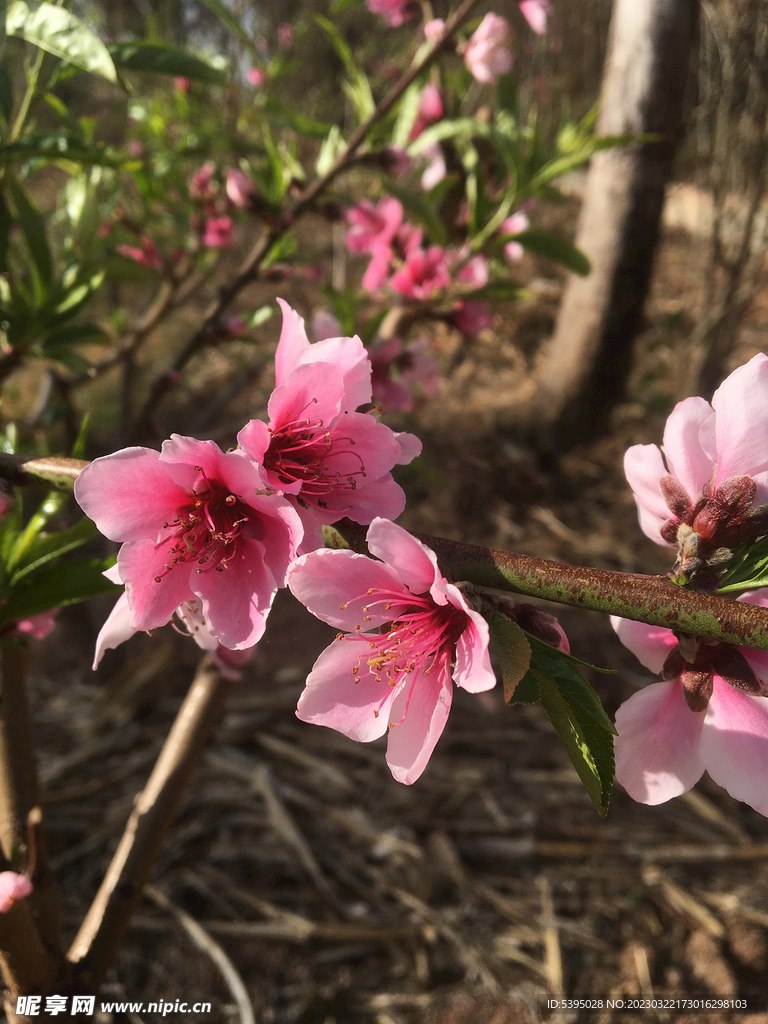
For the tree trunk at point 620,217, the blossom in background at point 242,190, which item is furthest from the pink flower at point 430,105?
the tree trunk at point 620,217

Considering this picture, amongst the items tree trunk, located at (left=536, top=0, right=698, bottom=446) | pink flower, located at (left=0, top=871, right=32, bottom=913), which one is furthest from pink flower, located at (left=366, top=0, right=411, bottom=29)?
pink flower, located at (left=0, top=871, right=32, bottom=913)

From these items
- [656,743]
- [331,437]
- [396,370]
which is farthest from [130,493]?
[396,370]

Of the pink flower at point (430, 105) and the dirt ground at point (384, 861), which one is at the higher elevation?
the pink flower at point (430, 105)

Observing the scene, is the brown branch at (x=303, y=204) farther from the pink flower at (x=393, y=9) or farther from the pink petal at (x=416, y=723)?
the pink petal at (x=416, y=723)

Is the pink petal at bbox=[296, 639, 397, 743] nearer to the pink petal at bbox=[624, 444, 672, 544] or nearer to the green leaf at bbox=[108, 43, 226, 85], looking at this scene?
the pink petal at bbox=[624, 444, 672, 544]

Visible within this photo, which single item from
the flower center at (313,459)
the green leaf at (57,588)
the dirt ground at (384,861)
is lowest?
the dirt ground at (384,861)

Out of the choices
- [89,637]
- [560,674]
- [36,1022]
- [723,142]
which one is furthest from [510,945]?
[723,142]

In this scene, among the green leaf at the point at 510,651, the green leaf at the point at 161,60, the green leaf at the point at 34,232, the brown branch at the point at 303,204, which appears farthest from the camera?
the brown branch at the point at 303,204
